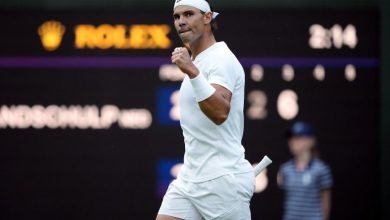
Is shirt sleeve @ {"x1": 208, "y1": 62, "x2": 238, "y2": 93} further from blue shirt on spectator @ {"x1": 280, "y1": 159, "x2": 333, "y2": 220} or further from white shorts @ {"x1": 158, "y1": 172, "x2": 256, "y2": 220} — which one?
blue shirt on spectator @ {"x1": 280, "y1": 159, "x2": 333, "y2": 220}

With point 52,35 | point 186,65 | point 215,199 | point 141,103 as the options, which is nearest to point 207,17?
point 186,65

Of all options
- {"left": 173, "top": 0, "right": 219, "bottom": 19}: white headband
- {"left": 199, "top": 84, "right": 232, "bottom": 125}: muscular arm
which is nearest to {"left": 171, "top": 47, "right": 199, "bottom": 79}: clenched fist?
{"left": 199, "top": 84, "right": 232, "bottom": 125}: muscular arm

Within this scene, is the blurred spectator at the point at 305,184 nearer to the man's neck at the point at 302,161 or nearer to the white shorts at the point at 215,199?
the man's neck at the point at 302,161

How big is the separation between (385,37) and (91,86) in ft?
7.02

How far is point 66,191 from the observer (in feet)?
24.8

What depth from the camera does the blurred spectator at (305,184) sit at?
6.73 m

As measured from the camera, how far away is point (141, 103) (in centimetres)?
748

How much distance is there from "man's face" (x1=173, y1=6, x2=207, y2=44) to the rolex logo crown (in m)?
2.82

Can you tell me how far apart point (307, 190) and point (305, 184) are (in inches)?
1.6

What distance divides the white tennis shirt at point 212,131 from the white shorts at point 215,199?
4 cm

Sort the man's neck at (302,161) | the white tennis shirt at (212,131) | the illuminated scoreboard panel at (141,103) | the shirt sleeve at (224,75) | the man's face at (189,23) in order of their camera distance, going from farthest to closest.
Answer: the illuminated scoreboard panel at (141,103) → the man's neck at (302,161) → the man's face at (189,23) → the white tennis shirt at (212,131) → the shirt sleeve at (224,75)

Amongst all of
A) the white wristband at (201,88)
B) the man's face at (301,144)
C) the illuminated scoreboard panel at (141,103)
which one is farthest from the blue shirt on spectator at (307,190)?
the white wristband at (201,88)

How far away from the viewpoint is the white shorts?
4688mm

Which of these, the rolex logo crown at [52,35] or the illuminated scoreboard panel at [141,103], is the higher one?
the rolex logo crown at [52,35]
